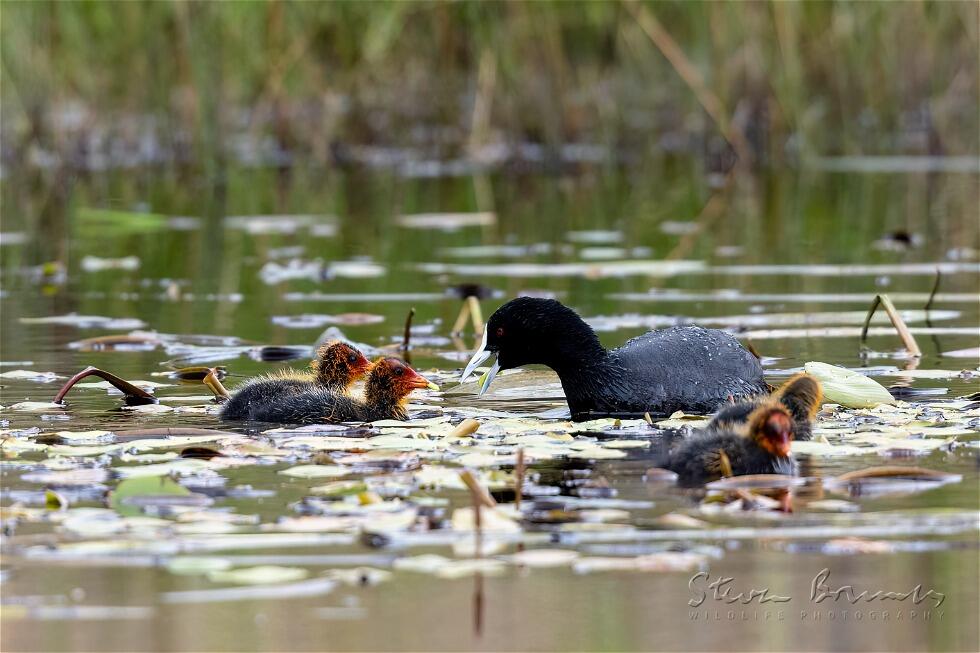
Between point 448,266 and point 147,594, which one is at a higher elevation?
point 448,266

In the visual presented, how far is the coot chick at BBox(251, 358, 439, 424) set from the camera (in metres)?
6.55

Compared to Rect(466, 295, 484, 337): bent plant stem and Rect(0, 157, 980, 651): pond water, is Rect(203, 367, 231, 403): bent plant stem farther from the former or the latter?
Rect(466, 295, 484, 337): bent plant stem

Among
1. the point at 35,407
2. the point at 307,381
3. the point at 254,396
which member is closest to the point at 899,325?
the point at 307,381

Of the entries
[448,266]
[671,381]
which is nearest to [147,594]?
[671,381]

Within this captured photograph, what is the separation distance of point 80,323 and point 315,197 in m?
8.52

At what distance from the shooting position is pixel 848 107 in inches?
813

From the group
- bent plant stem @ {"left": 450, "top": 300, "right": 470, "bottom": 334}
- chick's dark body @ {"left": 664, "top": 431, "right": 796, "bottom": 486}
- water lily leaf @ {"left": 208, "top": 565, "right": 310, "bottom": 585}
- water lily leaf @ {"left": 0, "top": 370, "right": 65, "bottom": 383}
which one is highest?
bent plant stem @ {"left": 450, "top": 300, "right": 470, "bottom": 334}

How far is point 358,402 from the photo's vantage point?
21.8 feet

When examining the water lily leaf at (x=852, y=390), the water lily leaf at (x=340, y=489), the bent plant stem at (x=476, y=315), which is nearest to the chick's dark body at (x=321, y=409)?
the water lily leaf at (x=340, y=489)

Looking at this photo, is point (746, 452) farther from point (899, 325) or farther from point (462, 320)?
point (462, 320)

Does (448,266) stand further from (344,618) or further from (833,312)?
(344,618)

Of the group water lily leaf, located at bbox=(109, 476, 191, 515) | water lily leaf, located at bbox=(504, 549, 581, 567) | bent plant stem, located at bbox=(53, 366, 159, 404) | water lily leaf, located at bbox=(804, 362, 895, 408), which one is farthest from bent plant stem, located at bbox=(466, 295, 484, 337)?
water lily leaf, located at bbox=(504, 549, 581, 567)

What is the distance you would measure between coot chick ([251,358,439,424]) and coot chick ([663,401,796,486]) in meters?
1.46

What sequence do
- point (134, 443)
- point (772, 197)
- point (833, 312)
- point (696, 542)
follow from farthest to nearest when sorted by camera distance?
1. point (772, 197)
2. point (833, 312)
3. point (134, 443)
4. point (696, 542)
